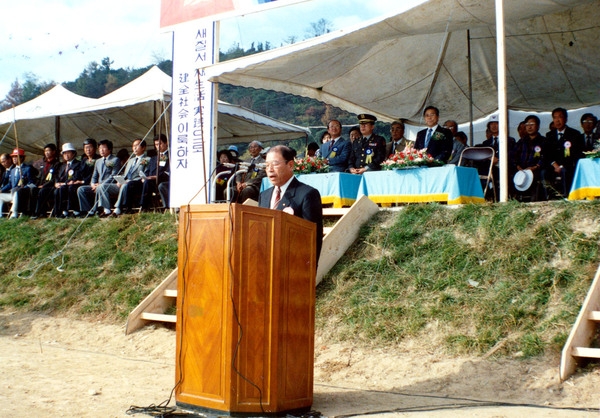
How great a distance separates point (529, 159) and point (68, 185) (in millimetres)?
8028

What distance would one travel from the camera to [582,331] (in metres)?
5.78

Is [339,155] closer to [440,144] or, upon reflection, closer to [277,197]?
[440,144]

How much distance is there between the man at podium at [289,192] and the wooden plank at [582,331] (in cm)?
220

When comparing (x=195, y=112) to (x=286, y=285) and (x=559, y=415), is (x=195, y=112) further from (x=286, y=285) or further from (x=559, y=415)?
(x=559, y=415)

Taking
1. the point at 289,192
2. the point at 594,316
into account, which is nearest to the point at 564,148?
the point at 594,316

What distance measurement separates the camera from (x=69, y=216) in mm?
12914

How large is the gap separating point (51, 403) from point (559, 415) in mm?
3605

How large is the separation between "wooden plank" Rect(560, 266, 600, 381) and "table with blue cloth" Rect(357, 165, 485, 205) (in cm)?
264

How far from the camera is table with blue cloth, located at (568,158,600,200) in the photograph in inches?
312

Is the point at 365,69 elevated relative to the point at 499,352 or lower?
elevated

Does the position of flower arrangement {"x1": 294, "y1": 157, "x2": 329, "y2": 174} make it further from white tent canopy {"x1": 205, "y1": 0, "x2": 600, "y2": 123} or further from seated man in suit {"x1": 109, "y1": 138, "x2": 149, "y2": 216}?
seated man in suit {"x1": 109, "y1": 138, "x2": 149, "y2": 216}

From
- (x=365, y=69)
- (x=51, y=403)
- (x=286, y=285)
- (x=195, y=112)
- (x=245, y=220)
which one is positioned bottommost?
(x=51, y=403)

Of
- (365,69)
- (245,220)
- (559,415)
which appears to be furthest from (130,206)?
(559,415)

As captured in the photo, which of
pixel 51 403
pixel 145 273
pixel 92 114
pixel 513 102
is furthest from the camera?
pixel 92 114
